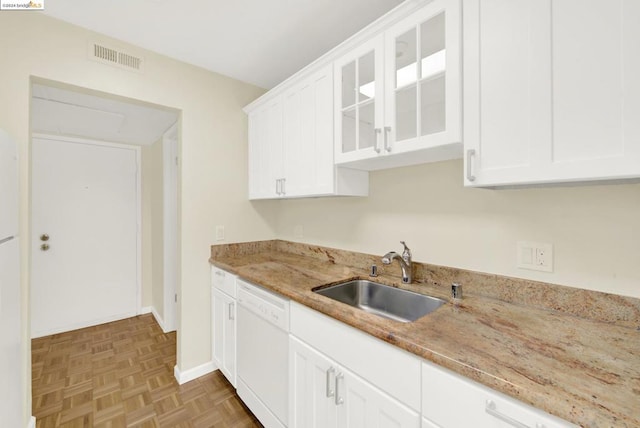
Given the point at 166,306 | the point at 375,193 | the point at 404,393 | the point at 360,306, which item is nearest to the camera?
the point at 404,393

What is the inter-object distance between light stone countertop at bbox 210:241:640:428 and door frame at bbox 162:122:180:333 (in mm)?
1897

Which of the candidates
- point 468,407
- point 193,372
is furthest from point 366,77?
point 193,372

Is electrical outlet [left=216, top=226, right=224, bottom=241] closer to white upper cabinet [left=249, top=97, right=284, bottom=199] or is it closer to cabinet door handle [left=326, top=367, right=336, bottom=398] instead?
white upper cabinet [left=249, top=97, right=284, bottom=199]

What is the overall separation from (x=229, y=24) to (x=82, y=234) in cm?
284

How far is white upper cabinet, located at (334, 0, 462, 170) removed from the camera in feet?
3.48

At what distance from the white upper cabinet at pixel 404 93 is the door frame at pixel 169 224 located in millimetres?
2086

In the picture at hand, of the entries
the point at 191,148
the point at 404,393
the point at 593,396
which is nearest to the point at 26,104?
the point at 191,148

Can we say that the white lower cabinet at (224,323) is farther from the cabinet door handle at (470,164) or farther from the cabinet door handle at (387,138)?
the cabinet door handle at (470,164)

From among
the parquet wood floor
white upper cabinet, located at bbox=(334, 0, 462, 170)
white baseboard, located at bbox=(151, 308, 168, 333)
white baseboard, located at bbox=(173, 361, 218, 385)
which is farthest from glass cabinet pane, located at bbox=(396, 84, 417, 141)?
white baseboard, located at bbox=(151, 308, 168, 333)

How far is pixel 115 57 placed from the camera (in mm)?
1710

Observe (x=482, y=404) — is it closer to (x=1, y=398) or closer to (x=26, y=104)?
(x=1, y=398)

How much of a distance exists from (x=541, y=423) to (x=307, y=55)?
217cm

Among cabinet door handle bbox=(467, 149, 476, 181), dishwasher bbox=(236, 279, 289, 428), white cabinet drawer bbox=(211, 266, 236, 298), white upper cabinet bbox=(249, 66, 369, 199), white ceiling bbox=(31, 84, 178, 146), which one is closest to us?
cabinet door handle bbox=(467, 149, 476, 181)

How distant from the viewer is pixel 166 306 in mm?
2877
